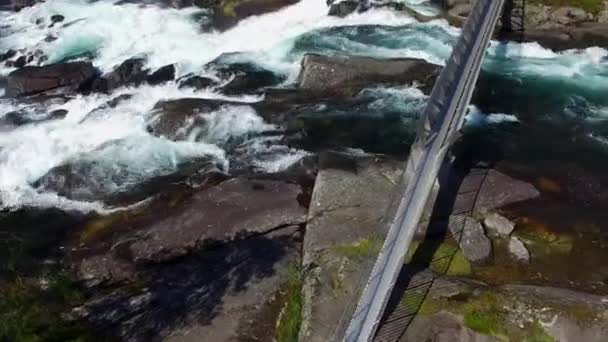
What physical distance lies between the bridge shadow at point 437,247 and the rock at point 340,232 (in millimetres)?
1003

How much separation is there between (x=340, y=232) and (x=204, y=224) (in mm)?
3803

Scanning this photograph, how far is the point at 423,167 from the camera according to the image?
15.4 m

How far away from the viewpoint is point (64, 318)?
47.5ft

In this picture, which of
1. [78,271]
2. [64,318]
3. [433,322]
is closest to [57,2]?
[78,271]

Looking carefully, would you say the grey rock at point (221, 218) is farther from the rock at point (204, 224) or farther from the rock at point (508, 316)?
the rock at point (508, 316)

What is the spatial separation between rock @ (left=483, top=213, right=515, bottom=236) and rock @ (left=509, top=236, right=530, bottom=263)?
0.36 metres

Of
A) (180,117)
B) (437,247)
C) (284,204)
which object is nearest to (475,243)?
(437,247)

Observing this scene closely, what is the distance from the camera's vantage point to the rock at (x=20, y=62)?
2805 cm

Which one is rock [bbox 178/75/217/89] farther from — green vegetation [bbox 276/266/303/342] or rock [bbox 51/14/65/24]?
green vegetation [bbox 276/266/303/342]

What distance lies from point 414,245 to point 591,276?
172 inches

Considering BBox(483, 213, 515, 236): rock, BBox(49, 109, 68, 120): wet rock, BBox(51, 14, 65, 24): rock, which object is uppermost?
BBox(51, 14, 65, 24): rock

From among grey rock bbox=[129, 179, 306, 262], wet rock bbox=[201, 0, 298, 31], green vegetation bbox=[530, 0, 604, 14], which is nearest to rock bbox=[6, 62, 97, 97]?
wet rock bbox=[201, 0, 298, 31]

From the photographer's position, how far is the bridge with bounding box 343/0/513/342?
1302 cm

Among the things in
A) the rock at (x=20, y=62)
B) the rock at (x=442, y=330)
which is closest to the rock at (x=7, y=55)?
the rock at (x=20, y=62)
